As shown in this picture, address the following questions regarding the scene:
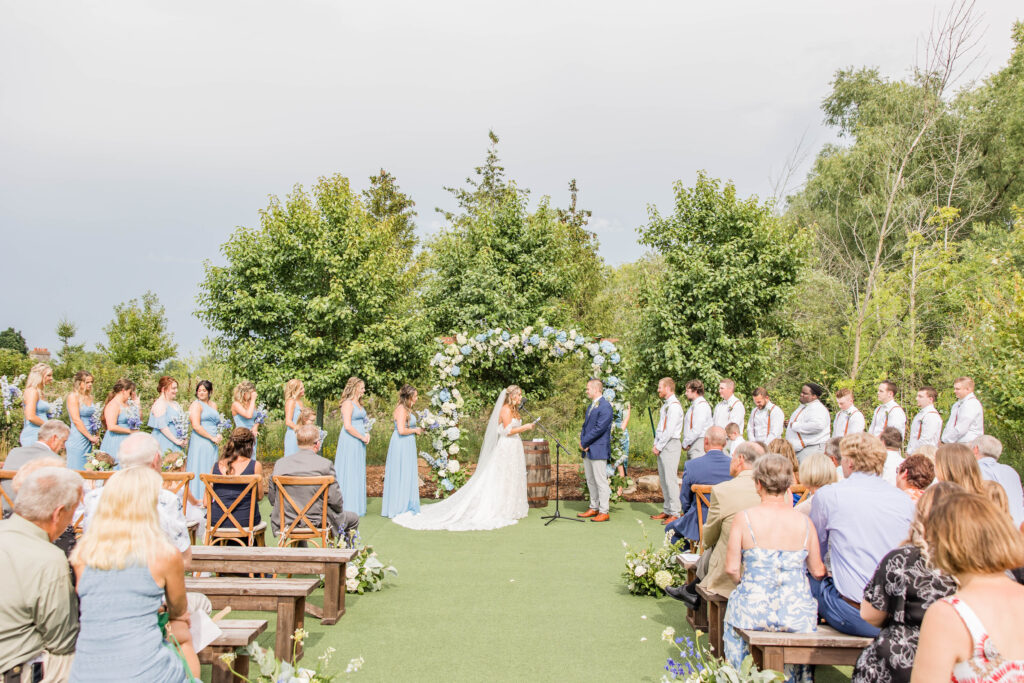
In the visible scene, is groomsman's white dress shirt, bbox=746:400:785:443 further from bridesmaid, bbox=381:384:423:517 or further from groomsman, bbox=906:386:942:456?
bridesmaid, bbox=381:384:423:517

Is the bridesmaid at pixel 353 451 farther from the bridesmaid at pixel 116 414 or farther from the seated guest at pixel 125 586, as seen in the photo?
the seated guest at pixel 125 586

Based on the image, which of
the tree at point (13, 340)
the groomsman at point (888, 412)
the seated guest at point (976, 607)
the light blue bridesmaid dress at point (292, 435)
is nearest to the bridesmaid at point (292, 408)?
the light blue bridesmaid dress at point (292, 435)

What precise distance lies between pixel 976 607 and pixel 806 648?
1640mm

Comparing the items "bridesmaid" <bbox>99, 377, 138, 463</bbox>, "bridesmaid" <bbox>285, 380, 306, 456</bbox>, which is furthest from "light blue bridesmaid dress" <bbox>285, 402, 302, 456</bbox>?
"bridesmaid" <bbox>99, 377, 138, 463</bbox>

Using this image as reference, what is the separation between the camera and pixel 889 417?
30.0 ft

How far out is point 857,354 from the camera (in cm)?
1526

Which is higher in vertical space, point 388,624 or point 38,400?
point 38,400

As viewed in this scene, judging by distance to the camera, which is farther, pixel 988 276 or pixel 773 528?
pixel 988 276

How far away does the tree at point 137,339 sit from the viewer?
976 inches

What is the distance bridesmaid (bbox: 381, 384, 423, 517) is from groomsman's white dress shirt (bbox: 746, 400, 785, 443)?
4971 mm

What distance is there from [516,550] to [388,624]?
2835 mm

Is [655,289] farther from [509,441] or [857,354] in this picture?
[857,354]

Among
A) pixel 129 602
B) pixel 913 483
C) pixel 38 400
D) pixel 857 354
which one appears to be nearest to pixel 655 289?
pixel 857 354

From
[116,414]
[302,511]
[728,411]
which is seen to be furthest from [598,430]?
[116,414]
